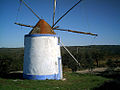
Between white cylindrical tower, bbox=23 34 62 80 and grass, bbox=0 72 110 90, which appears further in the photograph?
white cylindrical tower, bbox=23 34 62 80

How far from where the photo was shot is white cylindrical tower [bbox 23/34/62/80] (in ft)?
40.7

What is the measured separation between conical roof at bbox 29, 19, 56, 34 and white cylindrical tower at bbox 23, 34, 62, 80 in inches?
22.0

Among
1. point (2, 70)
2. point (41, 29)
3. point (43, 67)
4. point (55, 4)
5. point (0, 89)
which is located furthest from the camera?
point (2, 70)

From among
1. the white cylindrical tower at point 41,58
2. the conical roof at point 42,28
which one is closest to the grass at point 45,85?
the white cylindrical tower at point 41,58

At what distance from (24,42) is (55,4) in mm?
5054

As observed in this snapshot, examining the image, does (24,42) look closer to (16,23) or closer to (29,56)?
(29,56)

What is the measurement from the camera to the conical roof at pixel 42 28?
13.1 m

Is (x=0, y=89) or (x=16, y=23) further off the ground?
(x=16, y=23)

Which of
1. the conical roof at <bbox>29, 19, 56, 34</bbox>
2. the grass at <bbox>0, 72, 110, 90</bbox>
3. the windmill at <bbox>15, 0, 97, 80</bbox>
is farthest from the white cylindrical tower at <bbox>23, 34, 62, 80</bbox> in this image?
the grass at <bbox>0, 72, 110, 90</bbox>

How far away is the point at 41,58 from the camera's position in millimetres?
12453

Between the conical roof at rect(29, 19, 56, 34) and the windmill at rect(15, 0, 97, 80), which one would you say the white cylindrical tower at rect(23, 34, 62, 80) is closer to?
the windmill at rect(15, 0, 97, 80)

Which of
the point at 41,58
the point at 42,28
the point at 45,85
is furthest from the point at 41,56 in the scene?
the point at 45,85

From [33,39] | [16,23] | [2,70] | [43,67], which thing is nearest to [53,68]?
[43,67]

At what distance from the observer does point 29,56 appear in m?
12.8
